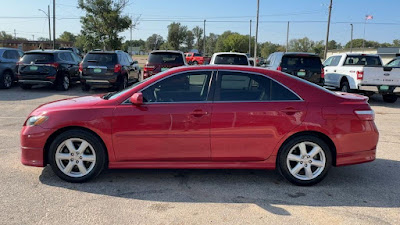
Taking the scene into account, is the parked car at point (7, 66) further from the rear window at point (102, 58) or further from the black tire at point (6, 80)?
the rear window at point (102, 58)

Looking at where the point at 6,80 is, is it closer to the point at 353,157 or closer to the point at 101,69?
the point at 101,69

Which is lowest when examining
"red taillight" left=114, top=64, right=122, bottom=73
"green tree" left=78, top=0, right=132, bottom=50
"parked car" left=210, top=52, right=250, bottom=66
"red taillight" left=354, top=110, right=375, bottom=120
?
"red taillight" left=354, top=110, right=375, bottom=120

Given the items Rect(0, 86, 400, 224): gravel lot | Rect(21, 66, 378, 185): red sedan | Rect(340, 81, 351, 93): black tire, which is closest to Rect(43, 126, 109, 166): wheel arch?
Rect(21, 66, 378, 185): red sedan

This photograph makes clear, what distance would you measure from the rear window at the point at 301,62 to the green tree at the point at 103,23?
21.6 metres

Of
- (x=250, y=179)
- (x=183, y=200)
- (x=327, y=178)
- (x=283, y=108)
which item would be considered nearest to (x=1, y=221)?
(x=183, y=200)

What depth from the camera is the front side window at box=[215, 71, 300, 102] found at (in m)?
4.46

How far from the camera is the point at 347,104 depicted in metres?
4.51

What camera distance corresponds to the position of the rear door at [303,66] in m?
12.4

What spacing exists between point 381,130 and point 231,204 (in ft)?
19.1

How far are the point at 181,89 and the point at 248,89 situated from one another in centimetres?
89

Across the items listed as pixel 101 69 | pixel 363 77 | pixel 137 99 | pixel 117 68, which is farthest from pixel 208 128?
pixel 101 69

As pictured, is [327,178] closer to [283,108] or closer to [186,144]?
[283,108]

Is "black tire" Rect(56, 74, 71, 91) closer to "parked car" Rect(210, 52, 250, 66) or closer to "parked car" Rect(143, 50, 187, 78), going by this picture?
"parked car" Rect(143, 50, 187, 78)

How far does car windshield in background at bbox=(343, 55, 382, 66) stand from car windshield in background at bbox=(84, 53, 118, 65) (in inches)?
368
